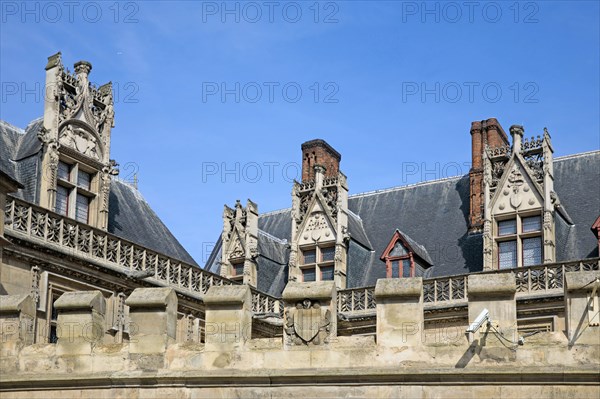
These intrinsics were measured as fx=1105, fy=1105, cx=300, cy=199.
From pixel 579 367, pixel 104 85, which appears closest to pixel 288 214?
pixel 104 85

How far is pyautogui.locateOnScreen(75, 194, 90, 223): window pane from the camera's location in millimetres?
23719

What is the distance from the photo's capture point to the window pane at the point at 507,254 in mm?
27016

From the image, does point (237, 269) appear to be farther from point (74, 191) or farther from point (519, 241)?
point (519, 241)

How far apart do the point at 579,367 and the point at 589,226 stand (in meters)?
16.0

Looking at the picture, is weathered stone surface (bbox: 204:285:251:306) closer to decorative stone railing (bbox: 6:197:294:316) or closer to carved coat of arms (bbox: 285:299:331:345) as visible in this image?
carved coat of arms (bbox: 285:299:331:345)

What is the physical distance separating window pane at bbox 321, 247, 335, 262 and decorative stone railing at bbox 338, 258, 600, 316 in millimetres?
1730

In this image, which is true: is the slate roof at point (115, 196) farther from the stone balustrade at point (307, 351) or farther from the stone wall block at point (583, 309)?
the stone wall block at point (583, 309)

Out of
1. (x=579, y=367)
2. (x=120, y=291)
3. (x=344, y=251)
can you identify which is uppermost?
(x=344, y=251)

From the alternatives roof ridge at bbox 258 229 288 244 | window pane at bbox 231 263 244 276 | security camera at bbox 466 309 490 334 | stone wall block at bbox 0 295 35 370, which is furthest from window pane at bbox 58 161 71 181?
security camera at bbox 466 309 490 334

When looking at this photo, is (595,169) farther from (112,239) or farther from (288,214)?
(112,239)

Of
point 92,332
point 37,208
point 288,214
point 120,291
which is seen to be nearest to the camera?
point 92,332

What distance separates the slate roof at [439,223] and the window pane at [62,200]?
7.61 metres

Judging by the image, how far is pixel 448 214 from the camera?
97.7ft

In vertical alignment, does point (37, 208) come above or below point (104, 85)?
below
